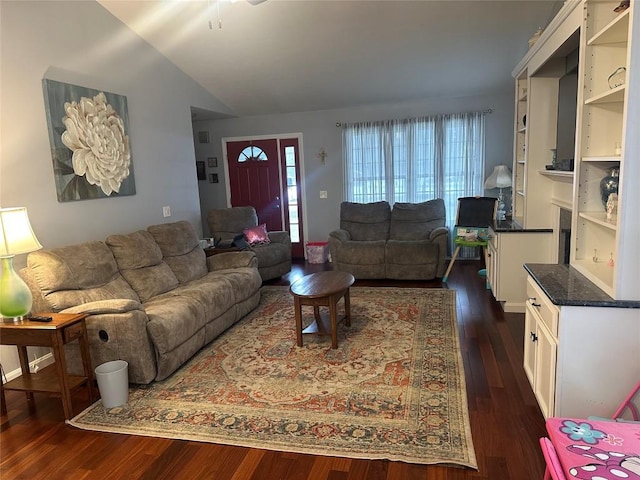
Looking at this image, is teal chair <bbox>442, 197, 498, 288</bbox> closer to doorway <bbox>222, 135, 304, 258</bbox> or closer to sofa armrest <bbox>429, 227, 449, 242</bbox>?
sofa armrest <bbox>429, 227, 449, 242</bbox>

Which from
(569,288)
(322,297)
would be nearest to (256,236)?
(322,297)

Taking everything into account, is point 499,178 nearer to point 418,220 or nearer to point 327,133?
point 418,220

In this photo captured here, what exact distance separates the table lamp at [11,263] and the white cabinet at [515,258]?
12.6ft

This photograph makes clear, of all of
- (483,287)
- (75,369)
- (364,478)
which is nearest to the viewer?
(364,478)

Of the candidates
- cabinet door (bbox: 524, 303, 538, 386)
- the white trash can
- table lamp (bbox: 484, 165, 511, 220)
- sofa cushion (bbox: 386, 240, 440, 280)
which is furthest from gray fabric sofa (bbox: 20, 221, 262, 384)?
table lamp (bbox: 484, 165, 511, 220)

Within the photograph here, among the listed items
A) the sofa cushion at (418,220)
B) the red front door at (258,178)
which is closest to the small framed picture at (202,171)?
the red front door at (258,178)

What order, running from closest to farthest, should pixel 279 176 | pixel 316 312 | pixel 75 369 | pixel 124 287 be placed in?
pixel 75 369, pixel 124 287, pixel 316 312, pixel 279 176

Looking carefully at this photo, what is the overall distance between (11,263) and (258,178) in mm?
4606

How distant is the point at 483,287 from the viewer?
5.00 metres

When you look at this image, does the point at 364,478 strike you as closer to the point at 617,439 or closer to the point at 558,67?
the point at 617,439

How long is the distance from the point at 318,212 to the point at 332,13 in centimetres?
336

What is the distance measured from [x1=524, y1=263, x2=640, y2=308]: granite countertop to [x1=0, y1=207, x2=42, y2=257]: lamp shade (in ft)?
10.1

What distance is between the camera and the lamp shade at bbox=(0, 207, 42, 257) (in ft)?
8.65

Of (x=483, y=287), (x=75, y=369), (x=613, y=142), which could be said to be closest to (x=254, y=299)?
(x=75, y=369)
